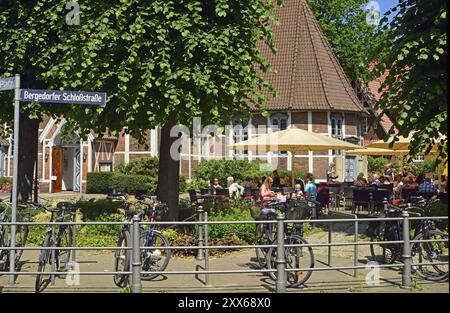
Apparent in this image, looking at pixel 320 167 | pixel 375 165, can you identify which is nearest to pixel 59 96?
pixel 320 167

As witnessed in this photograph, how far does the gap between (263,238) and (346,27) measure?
35.6 metres

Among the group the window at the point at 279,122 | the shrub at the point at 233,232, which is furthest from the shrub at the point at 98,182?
the shrub at the point at 233,232

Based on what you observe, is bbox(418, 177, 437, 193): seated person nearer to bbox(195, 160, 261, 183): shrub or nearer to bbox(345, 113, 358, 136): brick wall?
bbox(195, 160, 261, 183): shrub

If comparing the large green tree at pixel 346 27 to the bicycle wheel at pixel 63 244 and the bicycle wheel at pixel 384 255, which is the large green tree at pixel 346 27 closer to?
the bicycle wheel at pixel 384 255

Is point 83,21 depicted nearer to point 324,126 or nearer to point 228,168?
point 228,168

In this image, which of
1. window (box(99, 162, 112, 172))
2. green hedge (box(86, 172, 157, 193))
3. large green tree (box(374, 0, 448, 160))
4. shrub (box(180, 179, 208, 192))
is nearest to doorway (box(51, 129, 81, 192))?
window (box(99, 162, 112, 172))

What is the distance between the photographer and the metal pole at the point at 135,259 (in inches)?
277

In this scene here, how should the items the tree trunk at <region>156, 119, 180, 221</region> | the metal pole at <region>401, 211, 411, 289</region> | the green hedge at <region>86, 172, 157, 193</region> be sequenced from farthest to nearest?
1. the green hedge at <region>86, 172, 157, 193</region>
2. the tree trunk at <region>156, 119, 180, 221</region>
3. the metal pole at <region>401, 211, 411, 289</region>

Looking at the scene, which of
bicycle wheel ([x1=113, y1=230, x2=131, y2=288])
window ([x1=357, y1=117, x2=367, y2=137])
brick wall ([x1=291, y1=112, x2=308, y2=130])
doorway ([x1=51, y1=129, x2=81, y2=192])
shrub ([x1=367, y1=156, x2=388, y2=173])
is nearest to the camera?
bicycle wheel ([x1=113, y1=230, x2=131, y2=288])

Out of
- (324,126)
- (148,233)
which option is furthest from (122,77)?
(324,126)

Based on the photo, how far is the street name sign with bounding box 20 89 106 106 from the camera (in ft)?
26.4

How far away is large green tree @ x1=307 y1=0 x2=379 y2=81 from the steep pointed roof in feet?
17.9

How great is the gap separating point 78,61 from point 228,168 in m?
19.1

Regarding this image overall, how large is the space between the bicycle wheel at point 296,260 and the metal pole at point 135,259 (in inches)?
76.4
